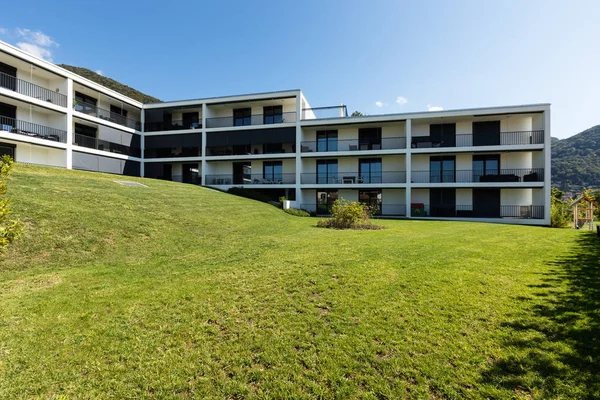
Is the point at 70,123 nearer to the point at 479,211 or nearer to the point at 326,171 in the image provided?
the point at 326,171

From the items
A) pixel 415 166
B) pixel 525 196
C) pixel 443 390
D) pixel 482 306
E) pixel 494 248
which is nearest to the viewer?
pixel 443 390

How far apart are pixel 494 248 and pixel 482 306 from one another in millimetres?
4564

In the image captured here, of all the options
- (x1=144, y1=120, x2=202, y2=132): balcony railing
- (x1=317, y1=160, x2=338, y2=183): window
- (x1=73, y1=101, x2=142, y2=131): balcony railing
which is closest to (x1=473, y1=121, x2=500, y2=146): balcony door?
(x1=317, y1=160, x2=338, y2=183): window

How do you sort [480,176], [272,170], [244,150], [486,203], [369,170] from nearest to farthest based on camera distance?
[480,176] < [486,203] < [369,170] < [272,170] < [244,150]

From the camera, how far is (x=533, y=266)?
241 inches

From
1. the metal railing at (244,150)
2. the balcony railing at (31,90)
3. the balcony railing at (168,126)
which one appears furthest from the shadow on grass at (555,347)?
the balcony railing at (168,126)

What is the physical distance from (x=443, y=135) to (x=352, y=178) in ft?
27.7

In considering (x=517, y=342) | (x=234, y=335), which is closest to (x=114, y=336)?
(x=234, y=335)

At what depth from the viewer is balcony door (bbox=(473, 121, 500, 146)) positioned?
22.9 m

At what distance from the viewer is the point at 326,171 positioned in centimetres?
2700

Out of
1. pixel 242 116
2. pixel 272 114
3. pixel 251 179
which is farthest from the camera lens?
pixel 242 116

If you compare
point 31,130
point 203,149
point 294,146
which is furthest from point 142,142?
point 294,146

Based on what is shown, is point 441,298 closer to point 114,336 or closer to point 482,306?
point 482,306

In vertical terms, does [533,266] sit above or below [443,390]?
above
